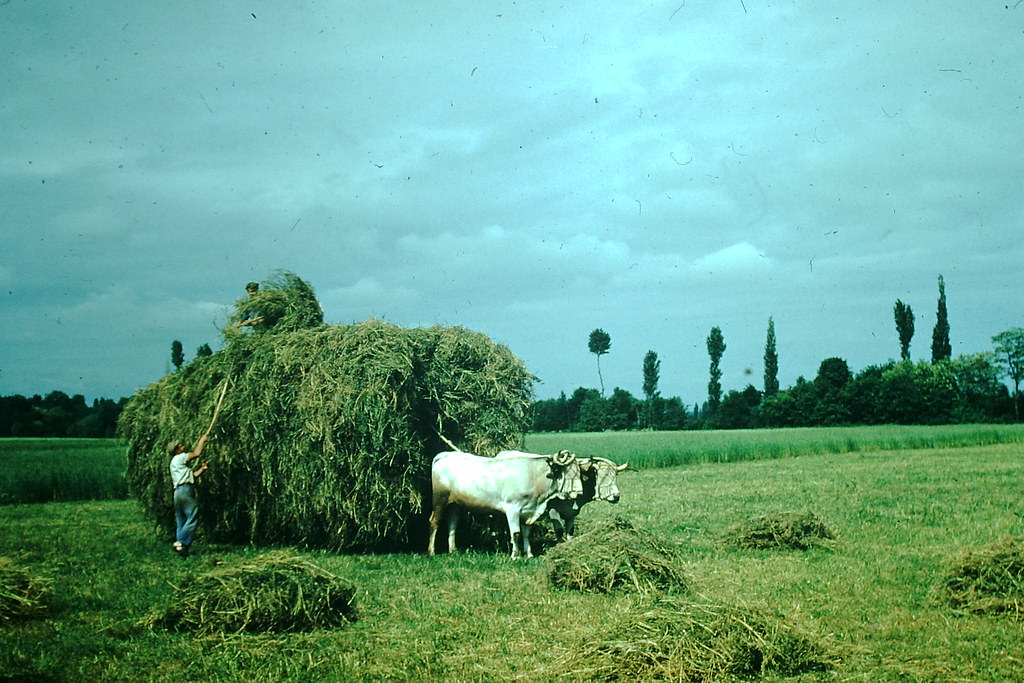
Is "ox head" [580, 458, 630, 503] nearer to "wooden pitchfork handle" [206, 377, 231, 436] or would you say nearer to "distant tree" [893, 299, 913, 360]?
"wooden pitchfork handle" [206, 377, 231, 436]

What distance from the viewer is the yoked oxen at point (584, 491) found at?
477 inches

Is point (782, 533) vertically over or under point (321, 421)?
under

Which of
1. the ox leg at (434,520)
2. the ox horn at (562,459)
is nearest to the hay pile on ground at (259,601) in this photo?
the ox leg at (434,520)

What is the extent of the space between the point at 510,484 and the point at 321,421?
2989mm

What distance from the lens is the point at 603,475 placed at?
12.2 metres

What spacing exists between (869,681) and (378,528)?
7.68 metres

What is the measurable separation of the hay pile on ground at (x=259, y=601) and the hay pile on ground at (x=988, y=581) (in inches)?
252

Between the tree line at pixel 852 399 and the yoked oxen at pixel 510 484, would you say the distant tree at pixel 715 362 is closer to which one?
the tree line at pixel 852 399

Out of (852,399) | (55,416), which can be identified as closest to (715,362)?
(852,399)

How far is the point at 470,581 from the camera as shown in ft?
33.4

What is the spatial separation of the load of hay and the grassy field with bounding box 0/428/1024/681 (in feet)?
2.29

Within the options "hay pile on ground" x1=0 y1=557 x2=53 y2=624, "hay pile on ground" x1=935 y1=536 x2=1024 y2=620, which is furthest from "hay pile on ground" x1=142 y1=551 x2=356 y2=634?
"hay pile on ground" x1=935 y1=536 x2=1024 y2=620

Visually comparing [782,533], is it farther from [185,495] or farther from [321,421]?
[185,495]

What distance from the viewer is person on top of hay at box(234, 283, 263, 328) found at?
14.1m
